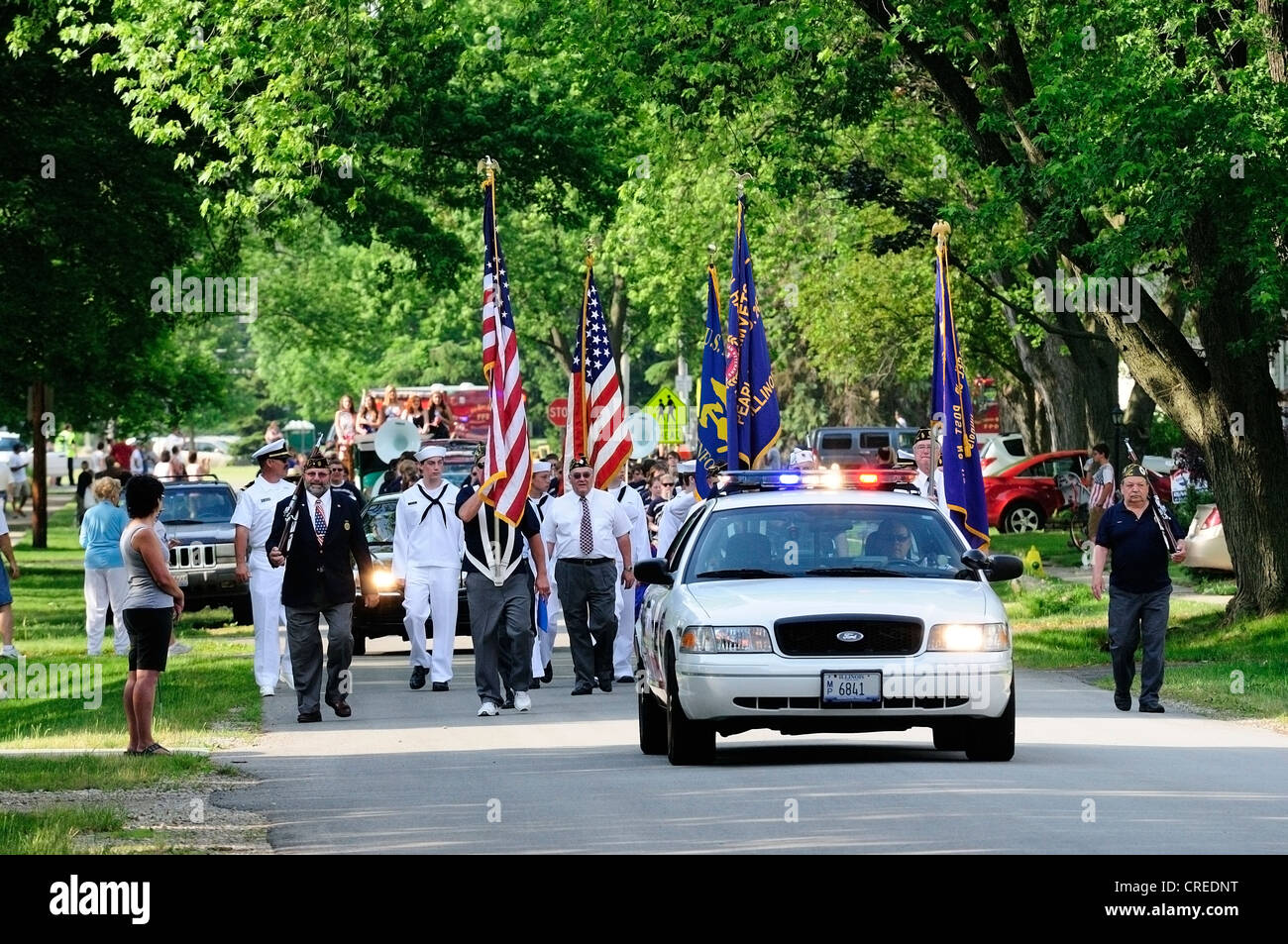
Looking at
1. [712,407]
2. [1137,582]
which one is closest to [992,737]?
[1137,582]

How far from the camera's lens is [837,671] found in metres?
12.9

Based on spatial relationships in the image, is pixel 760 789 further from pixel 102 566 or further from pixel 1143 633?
pixel 102 566

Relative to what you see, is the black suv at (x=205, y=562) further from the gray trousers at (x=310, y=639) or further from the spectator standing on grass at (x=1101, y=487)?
the spectator standing on grass at (x=1101, y=487)

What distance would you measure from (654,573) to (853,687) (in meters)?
1.67

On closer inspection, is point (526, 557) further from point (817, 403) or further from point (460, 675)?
point (817, 403)

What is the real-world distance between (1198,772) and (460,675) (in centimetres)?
→ 1018

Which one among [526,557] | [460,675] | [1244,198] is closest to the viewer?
[526,557]

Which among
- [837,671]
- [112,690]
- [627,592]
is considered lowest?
[112,690]

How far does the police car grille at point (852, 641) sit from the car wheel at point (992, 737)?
0.75 m

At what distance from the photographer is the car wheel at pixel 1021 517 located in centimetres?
4725

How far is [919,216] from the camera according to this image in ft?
103

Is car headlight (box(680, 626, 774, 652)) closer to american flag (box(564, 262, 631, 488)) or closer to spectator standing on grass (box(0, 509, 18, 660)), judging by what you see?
american flag (box(564, 262, 631, 488))
